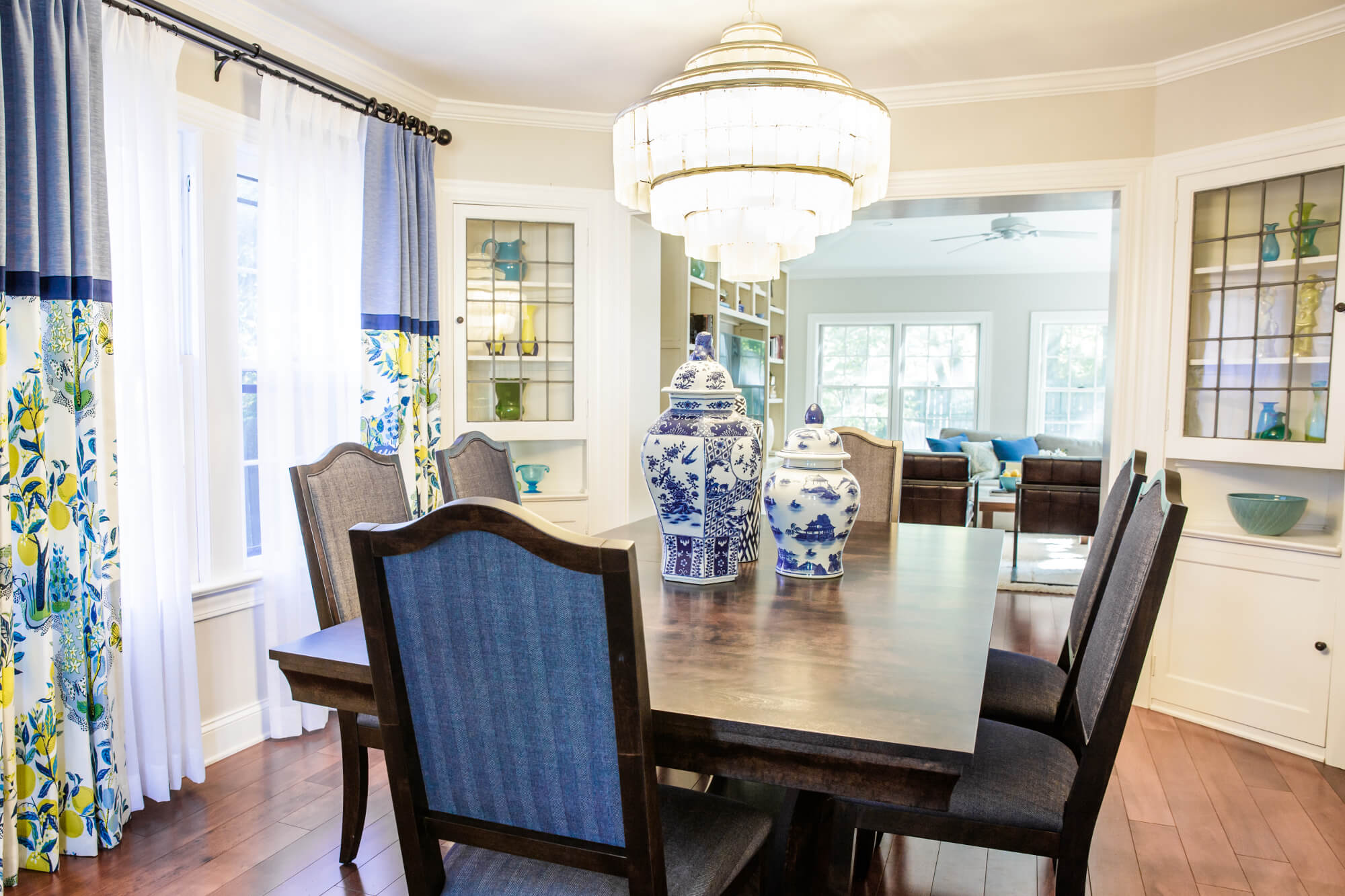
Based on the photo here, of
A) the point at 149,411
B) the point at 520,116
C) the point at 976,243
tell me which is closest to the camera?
the point at 149,411

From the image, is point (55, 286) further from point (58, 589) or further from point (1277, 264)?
point (1277, 264)

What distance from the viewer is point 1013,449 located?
8289 millimetres

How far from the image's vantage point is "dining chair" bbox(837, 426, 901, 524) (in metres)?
3.14

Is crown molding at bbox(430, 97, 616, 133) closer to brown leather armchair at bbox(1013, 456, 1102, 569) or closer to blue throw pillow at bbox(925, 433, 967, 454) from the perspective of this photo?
brown leather armchair at bbox(1013, 456, 1102, 569)

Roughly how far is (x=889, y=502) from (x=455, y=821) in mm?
2286

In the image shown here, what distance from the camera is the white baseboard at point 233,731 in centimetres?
274

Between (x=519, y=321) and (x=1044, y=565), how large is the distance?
417 cm

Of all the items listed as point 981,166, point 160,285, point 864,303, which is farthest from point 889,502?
point 864,303

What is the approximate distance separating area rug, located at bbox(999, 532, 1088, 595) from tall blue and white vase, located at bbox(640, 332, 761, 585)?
3.21m

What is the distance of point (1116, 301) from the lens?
339 centimetres

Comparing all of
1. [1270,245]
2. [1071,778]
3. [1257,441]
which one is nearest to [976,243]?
[1270,245]

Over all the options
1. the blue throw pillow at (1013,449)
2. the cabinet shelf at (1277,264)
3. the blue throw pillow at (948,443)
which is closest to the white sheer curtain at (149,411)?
the cabinet shelf at (1277,264)

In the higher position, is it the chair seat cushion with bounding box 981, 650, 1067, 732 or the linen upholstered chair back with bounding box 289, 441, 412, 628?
the linen upholstered chair back with bounding box 289, 441, 412, 628

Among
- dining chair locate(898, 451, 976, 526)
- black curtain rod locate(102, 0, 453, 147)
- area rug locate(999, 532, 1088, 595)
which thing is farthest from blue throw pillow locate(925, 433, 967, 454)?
black curtain rod locate(102, 0, 453, 147)
